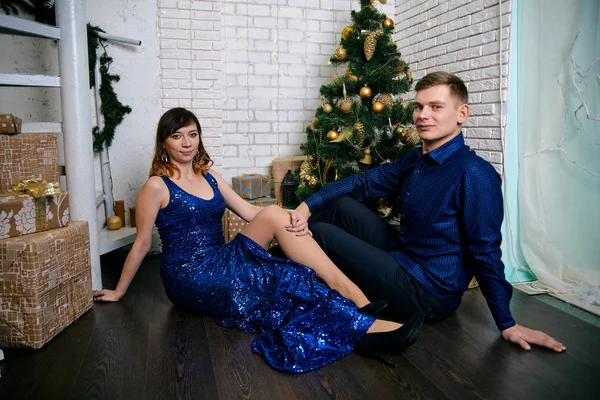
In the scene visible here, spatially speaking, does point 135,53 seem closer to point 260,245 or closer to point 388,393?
point 260,245

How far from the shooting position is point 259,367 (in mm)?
1793

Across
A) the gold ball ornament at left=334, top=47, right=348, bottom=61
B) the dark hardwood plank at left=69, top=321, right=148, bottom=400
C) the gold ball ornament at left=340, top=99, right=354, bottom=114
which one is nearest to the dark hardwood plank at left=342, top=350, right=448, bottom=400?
the dark hardwood plank at left=69, top=321, right=148, bottom=400

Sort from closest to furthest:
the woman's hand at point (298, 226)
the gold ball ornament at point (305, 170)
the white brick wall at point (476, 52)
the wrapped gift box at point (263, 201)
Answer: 1. the woman's hand at point (298, 226)
2. the white brick wall at point (476, 52)
3. the gold ball ornament at point (305, 170)
4. the wrapped gift box at point (263, 201)

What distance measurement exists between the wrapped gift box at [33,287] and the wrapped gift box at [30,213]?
0.12 ft

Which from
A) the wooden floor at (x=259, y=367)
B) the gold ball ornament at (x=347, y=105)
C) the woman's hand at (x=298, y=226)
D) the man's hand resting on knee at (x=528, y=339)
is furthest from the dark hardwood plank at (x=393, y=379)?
the gold ball ornament at (x=347, y=105)

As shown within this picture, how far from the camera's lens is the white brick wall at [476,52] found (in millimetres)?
2854

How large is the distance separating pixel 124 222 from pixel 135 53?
130 centimetres

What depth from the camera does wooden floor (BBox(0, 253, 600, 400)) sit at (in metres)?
1.62

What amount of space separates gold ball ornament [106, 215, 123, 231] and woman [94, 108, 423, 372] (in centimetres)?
101

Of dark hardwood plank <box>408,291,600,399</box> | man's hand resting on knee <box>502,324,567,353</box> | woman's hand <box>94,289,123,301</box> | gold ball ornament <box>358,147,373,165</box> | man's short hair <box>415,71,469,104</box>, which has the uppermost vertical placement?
man's short hair <box>415,71,469,104</box>

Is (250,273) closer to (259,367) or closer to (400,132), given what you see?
(259,367)

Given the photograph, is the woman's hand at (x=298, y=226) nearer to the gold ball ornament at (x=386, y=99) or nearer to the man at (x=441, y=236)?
the man at (x=441, y=236)

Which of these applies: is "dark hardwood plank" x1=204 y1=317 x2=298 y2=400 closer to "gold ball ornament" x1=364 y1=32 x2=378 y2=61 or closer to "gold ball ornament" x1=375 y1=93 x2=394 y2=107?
"gold ball ornament" x1=375 y1=93 x2=394 y2=107

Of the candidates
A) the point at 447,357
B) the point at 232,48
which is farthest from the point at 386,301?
the point at 232,48
